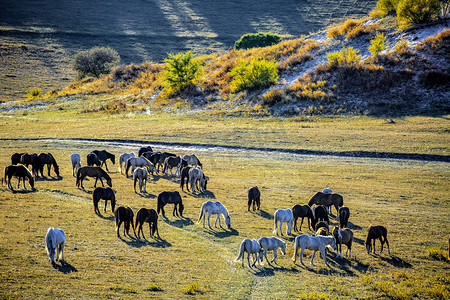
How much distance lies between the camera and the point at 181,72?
222ft

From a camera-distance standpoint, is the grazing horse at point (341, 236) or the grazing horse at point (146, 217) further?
the grazing horse at point (146, 217)

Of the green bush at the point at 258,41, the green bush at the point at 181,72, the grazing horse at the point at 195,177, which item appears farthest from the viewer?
the green bush at the point at 258,41

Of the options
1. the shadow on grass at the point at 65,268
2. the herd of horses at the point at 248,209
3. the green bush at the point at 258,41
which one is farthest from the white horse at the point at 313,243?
the green bush at the point at 258,41

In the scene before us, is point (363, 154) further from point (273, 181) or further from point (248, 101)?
point (248, 101)

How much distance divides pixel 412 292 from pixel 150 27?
472 feet

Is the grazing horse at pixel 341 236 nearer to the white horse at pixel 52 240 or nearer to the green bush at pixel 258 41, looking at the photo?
the white horse at pixel 52 240

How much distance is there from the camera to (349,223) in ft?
61.9

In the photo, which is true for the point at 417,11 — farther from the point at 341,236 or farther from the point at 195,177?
the point at 341,236

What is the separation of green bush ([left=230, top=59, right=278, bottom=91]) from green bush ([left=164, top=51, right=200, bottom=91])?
9.01m

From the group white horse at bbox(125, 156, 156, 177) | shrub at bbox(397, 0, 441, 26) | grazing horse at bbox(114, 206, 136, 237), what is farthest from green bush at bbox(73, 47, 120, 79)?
grazing horse at bbox(114, 206, 136, 237)

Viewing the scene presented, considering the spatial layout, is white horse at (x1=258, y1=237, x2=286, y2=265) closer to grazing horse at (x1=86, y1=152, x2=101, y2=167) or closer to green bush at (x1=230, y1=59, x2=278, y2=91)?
grazing horse at (x1=86, y1=152, x2=101, y2=167)

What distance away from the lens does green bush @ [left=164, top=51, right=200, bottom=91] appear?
6719 cm

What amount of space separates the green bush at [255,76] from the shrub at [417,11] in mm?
20624

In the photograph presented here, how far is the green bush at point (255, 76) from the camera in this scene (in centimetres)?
6047
